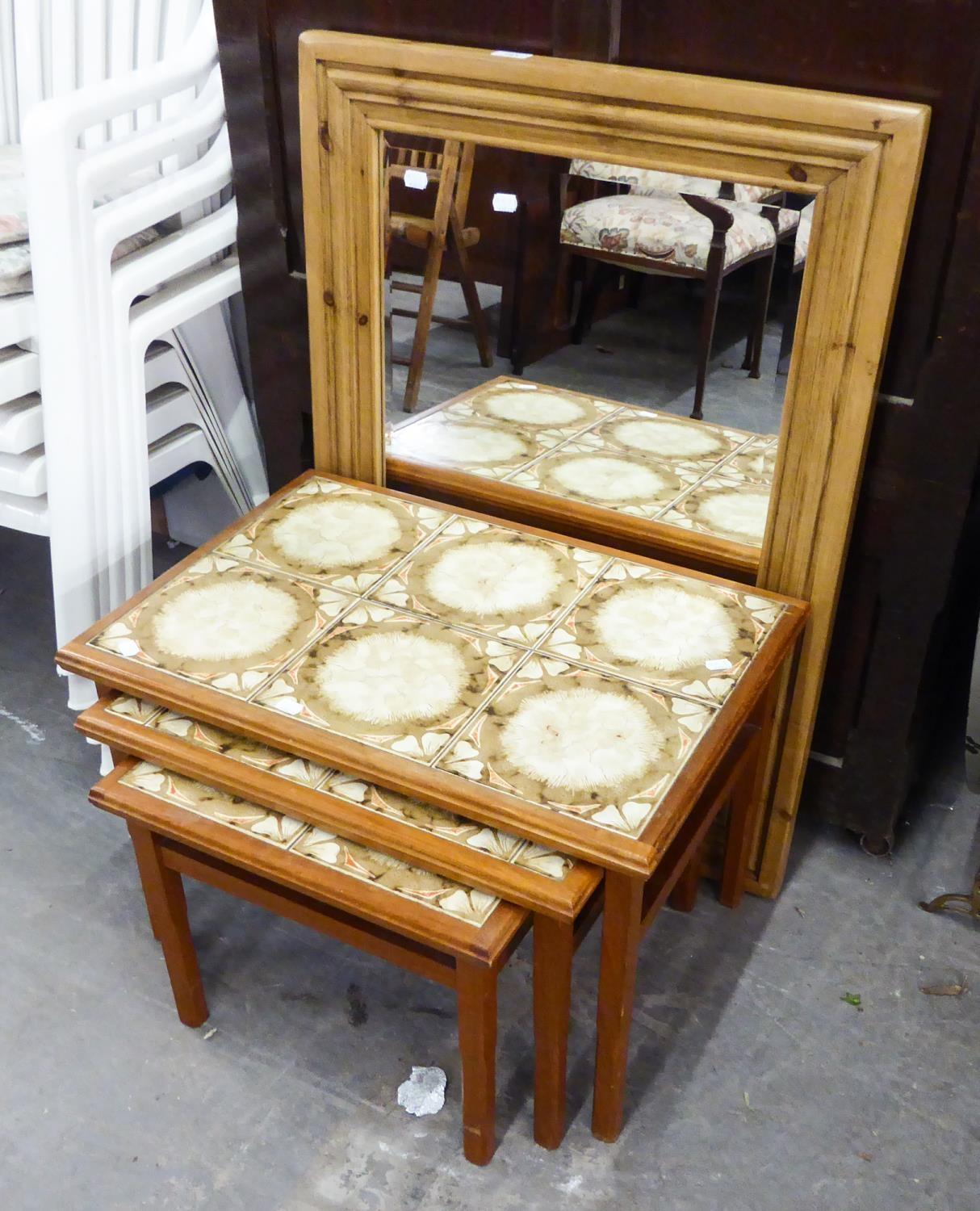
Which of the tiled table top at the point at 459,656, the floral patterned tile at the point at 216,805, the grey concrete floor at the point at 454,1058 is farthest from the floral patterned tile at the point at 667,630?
the grey concrete floor at the point at 454,1058

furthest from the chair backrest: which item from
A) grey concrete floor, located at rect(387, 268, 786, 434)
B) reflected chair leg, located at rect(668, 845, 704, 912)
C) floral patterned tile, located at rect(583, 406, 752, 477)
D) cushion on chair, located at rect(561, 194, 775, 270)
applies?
reflected chair leg, located at rect(668, 845, 704, 912)

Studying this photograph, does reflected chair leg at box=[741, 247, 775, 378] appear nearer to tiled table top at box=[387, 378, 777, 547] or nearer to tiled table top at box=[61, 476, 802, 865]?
tiled table top at box=[387, 378, 777, 547]

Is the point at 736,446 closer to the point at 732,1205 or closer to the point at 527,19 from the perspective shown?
the point at 527,19

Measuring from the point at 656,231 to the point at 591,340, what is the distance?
154 millimetres

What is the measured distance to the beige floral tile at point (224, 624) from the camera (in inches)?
46.2

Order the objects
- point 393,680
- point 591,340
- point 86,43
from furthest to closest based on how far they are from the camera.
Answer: point 86,43
point 591,340
point 393,680

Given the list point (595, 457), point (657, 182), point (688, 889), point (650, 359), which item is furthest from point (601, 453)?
point (688, 889)

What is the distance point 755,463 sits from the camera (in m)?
1.31

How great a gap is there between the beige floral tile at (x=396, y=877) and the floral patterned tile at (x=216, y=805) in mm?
23

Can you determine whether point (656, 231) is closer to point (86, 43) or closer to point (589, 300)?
point (589, 300)

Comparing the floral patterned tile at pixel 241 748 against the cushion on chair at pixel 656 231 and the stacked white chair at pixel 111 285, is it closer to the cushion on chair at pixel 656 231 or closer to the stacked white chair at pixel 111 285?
the stacked white chair at pixel 111 285

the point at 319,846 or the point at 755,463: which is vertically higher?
the point at 755,463

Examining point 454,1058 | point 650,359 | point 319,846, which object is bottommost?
point 454,1058

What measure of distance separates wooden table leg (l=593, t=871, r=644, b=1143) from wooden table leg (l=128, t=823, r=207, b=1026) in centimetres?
46
